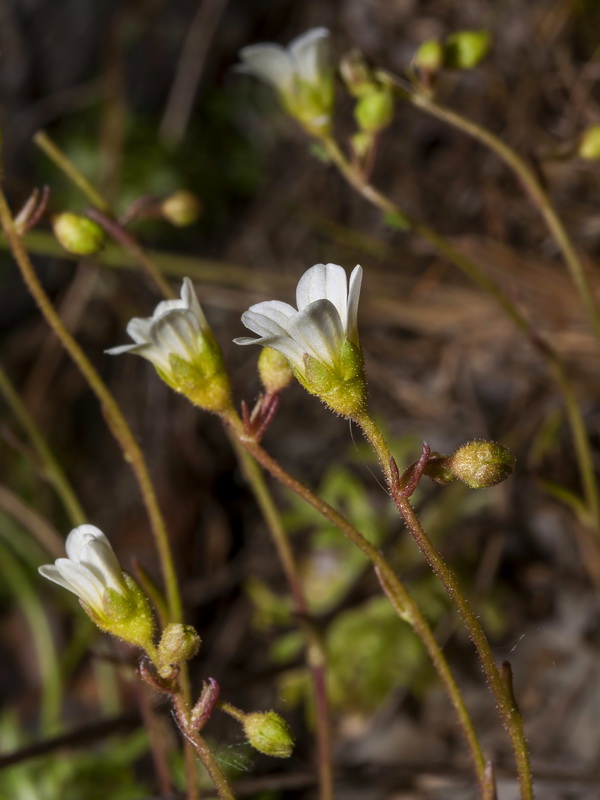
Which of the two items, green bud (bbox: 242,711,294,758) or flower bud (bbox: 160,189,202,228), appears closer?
green bud (bbox: 242,711,294,758)

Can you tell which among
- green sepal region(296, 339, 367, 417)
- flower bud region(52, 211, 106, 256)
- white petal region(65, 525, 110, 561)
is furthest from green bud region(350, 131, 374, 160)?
white petal region(65, 525, 110, 561)

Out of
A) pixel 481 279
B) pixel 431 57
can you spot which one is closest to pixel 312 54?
pixel 431 57

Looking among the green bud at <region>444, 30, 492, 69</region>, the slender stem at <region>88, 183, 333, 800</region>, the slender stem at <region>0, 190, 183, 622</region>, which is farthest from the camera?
the green bud at <region>444, 30, 492, 69</region>

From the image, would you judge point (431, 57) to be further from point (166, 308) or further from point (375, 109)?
point (166, 308)

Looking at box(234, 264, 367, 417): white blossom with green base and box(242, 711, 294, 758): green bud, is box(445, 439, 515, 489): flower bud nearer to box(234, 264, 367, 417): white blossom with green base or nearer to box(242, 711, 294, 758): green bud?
box(234, 264, 367, 417): white blossom with green base

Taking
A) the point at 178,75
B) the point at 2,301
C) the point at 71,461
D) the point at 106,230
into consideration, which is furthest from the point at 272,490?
the point at 178,75

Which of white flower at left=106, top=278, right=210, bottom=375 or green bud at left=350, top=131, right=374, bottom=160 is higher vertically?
green bud at left=350, top=131, right=374, bottom=160
